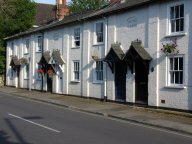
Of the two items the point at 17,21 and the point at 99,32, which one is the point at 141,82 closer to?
the point at 99,32

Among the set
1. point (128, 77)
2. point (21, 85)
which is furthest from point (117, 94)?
point (21, 85)

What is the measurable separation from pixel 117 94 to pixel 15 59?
2073 centimetres

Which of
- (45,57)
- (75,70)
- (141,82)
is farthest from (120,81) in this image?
(45,57)

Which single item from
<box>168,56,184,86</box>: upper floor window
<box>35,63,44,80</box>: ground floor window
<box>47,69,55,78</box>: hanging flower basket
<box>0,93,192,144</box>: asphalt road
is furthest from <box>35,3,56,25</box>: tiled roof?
<box>0,93,192,144</box>: asphalt road

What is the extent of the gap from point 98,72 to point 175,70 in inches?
323

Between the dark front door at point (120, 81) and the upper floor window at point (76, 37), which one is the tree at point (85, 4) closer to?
the upper floor window at point (76, 37)

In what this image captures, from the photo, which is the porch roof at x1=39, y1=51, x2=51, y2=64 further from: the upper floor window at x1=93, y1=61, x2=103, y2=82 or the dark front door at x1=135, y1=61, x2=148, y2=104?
the dark front door at x1=135, y1=61, x2=148, y2=104

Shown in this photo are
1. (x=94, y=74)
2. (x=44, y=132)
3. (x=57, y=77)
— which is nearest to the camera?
(x=44, y=132)

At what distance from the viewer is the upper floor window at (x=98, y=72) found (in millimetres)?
27516

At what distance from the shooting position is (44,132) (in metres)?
13.6

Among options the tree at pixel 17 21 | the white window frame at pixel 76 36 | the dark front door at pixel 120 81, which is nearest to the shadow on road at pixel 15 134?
the dark front door at pixel 120 81

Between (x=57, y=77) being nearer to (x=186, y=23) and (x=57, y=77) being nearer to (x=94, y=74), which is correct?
(x=94, y=74)

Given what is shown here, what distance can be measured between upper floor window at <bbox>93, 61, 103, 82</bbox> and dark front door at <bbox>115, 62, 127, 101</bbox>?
2.04m

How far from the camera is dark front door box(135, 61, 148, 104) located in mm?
22709
